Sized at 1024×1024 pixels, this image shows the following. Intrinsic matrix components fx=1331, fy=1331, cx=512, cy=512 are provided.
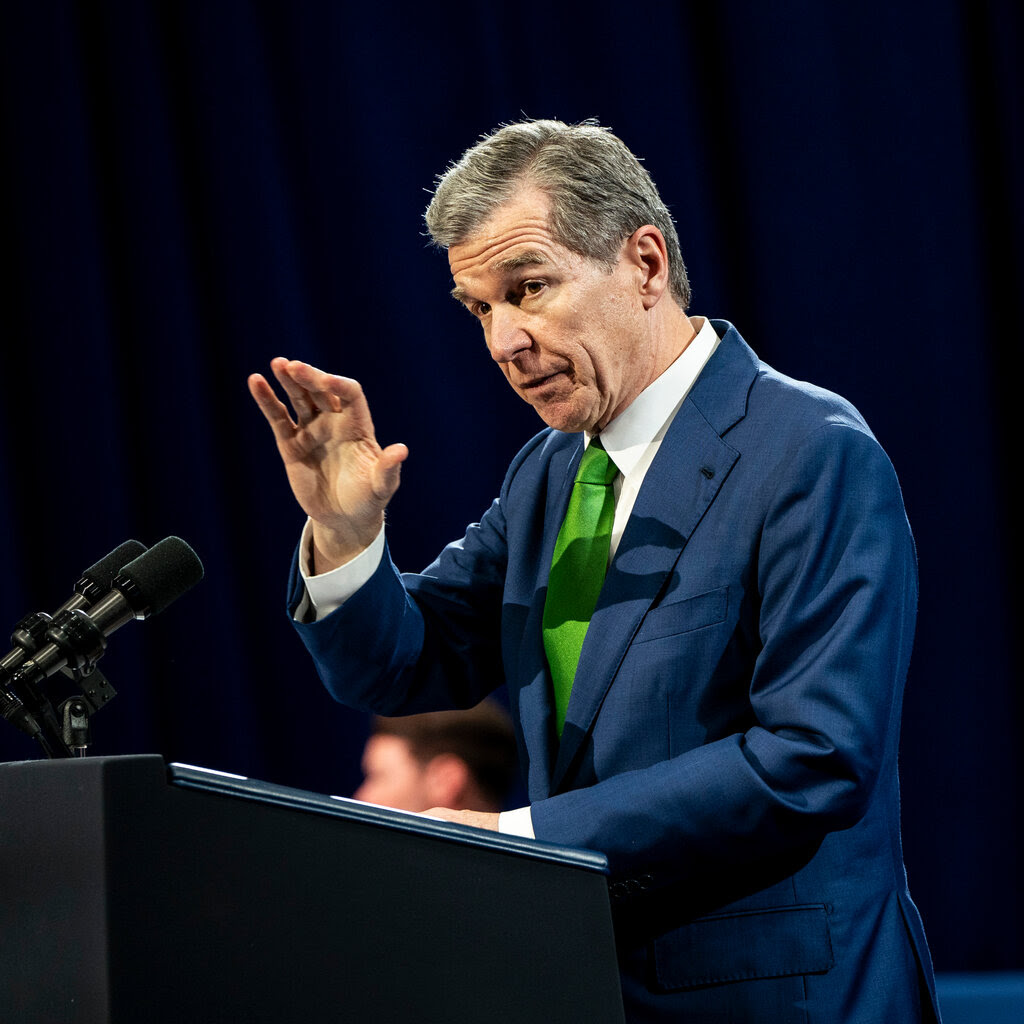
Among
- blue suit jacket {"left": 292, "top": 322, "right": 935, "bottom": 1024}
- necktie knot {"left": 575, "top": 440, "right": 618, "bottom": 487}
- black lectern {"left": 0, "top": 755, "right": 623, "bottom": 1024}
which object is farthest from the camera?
necktie knot {"left": 575, "top": 440, "right": 618, "bottom": 487}

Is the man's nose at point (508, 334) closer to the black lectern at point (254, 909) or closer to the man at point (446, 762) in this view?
the black lectern at point (254, 909)

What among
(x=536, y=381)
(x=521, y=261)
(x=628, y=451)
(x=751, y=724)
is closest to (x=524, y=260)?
(x=521, y=261)

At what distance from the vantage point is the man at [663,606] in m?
1.22

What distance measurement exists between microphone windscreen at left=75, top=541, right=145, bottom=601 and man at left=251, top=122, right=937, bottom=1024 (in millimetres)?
219

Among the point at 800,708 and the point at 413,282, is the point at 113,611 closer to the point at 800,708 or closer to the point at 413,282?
the point at 800,708

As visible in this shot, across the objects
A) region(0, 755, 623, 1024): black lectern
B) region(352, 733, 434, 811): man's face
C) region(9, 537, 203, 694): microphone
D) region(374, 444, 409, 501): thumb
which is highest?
region(374, 444, 409, 501): thumb

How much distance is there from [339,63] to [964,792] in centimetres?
192

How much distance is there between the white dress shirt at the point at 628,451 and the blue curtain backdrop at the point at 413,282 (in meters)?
1.00

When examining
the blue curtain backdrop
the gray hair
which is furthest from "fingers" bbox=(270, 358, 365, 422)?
the blue curtain backdrop

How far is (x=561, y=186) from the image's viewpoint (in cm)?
153

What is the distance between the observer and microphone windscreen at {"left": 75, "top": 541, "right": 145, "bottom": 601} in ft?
3.84

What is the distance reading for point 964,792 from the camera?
2449 millimetres

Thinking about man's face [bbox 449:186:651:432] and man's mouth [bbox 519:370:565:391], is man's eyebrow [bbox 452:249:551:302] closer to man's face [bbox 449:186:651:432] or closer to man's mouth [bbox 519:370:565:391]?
man's face [bbox 449:186:651:432]

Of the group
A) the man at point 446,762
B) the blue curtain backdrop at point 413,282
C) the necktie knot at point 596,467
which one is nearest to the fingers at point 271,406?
the necktie knot at point 596,467
